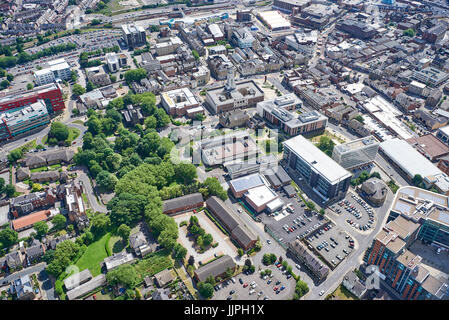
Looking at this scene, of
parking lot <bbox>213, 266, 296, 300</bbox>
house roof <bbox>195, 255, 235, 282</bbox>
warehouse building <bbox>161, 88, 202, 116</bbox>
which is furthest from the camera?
warehouse building <bbox>161, 88, 202, 116</bbox>

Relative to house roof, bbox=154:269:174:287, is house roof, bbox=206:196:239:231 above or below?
above

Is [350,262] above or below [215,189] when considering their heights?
below

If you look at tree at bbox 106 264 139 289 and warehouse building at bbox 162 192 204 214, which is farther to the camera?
warehouse building at bbox 162 192 204 214

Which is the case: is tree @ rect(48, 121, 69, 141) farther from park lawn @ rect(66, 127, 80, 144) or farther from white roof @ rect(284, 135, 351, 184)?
white roof @ rect(284, 135, 351, 184)

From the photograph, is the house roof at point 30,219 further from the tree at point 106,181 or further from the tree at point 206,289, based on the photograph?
the tree at point 206,289

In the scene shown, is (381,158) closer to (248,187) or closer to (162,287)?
(248,187)

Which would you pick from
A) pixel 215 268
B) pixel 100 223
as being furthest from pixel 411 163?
pixel 100 223

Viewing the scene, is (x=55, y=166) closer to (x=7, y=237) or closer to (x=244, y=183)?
(x=7, y=237)

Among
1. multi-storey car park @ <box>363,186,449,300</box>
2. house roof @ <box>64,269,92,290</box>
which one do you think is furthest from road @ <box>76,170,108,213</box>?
multi-storey car park @ <box>363,186,449,300</box>
